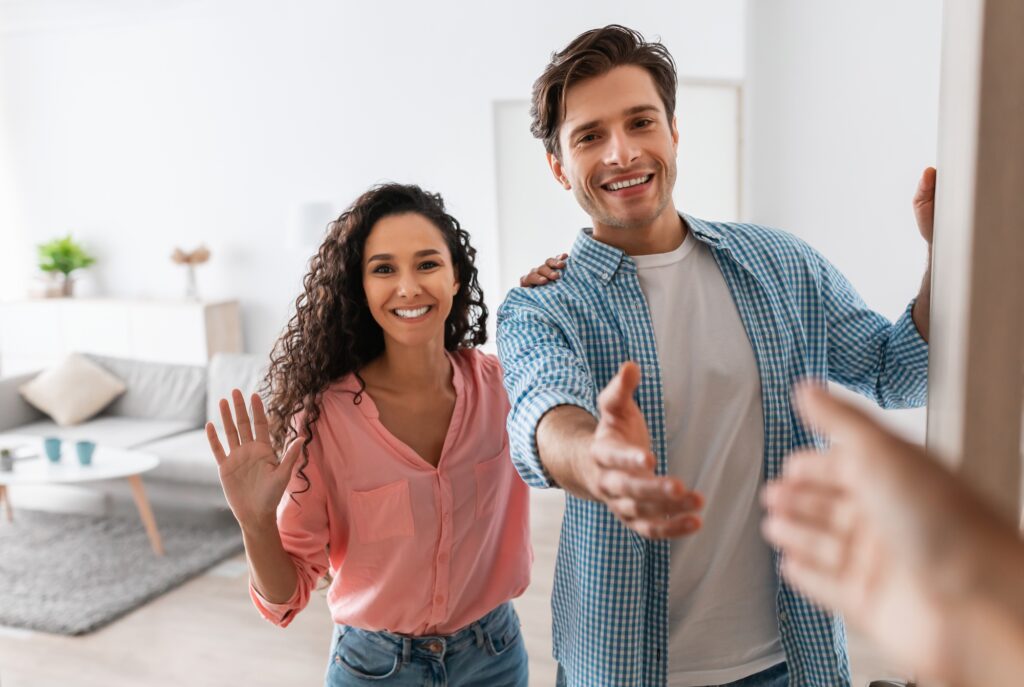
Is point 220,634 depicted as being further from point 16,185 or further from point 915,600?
point 16,185

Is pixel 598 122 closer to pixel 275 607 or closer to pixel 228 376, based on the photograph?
pixel 275 607

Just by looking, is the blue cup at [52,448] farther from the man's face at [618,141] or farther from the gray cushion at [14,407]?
the man's face at [618,141]

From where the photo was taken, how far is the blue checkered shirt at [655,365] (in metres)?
1.02

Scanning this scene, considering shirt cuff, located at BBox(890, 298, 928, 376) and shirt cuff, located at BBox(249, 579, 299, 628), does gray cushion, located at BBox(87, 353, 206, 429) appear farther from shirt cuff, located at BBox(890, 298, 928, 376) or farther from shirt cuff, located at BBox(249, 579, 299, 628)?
shirt cuff, located at BBox(890, 298, 928, 376)

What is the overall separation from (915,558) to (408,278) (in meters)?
1.04

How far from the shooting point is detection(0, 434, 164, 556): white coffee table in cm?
329

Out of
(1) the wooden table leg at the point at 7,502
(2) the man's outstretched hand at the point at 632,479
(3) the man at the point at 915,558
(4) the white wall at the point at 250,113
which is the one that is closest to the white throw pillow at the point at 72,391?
(1) the wooden table leg at the point at 7,502

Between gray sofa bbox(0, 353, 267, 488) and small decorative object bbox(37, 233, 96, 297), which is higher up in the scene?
small decorative object bbox(37, 233, 96, 297)

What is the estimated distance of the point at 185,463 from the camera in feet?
12.1

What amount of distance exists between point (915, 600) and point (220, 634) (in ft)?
9.51

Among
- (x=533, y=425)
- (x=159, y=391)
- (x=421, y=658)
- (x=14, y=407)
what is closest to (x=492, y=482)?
(x=421, y=658)

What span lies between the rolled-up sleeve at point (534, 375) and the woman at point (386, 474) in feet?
0.96

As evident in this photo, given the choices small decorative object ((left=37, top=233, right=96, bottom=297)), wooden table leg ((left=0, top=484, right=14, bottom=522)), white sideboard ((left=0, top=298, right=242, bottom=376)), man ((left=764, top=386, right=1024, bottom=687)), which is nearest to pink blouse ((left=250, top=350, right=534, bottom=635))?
man ((left=764, top=386, right=1024, bottom=687))

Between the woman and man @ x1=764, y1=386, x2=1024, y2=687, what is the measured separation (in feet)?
3.05
